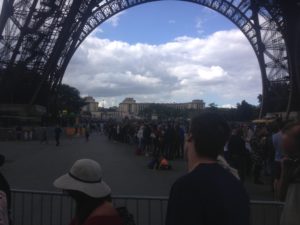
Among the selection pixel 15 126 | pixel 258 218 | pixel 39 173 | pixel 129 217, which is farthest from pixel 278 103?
pixel 129 217

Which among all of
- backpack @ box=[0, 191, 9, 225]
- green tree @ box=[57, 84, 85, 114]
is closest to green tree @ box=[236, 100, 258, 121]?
green tree @ box=[57, 84, 85, 114]

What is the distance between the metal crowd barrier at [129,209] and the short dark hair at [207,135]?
11.8ft

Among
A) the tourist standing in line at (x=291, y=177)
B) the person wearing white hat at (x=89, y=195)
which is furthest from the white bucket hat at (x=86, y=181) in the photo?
the tourist standing in line at (x=291, y=177)

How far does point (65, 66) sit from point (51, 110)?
5.96 m

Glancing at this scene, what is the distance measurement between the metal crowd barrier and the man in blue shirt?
3.60 m

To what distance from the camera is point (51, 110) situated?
54562 millimetres

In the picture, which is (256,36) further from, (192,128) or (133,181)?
(192,128)

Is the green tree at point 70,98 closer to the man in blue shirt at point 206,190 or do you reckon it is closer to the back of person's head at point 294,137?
the back of person's head at point 294,137

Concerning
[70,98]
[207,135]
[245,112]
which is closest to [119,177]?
[207,135]

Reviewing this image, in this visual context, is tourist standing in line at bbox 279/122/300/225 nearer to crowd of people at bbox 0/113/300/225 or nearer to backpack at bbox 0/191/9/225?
crowd of people at bbox 0/113/300/225

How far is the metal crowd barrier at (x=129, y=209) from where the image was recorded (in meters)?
6.66

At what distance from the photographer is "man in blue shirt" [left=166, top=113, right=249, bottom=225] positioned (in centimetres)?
272

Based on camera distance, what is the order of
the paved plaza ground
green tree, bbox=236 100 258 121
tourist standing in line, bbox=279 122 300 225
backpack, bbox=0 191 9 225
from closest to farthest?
backpack, bbox=0 191 9 225, tourist standing in line, bbox=279 122 300 225, the paved plaza ground, green tree, bbox=236 100 258 121

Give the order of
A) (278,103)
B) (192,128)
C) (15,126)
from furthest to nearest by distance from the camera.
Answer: (278,103) → (15,126) → (192,128)
